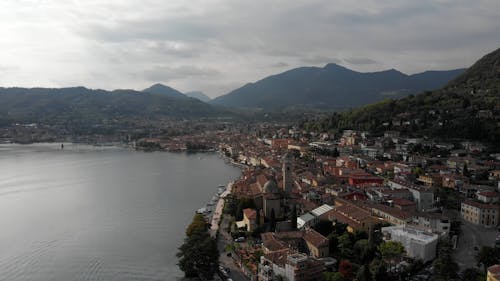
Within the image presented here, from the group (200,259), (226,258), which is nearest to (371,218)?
(226,258)

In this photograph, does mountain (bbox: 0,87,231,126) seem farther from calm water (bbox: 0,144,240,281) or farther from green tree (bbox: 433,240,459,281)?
green tree (bbox: 433,240,459,281)

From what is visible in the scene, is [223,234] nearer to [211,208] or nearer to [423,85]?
[211,208]

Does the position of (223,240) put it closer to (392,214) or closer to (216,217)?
(216,217)

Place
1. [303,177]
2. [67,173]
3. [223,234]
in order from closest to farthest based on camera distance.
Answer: [223,234], [303,177], [67,173]

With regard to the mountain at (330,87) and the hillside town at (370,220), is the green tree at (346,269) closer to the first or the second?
the hillside town at (370,220)

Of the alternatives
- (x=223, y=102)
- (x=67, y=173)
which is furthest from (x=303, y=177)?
(x=223, y=102)

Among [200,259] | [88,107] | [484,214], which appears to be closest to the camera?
[200,259]
